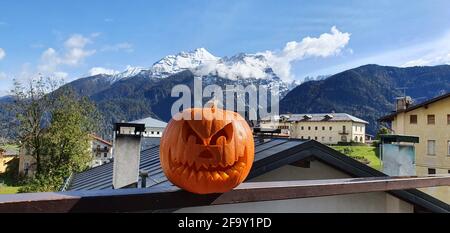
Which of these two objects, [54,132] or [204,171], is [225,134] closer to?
[204,171]

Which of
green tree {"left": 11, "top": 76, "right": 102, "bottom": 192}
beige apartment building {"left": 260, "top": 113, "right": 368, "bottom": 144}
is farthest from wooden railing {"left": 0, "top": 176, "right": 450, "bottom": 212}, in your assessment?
beige apartment building {"left": 260, "top": 113, "right": 368, "bottom": 144}

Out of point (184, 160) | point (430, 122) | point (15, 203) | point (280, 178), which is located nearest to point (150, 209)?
point (184, 160)

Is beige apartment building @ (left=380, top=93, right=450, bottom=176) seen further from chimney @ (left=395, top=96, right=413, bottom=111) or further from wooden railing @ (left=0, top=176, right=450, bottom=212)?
wooden railing @ (left=0, top=176, right=450, bottom=212)

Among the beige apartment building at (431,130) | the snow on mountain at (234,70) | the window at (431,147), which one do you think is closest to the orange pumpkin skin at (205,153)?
the snow on mountain at (234,70)

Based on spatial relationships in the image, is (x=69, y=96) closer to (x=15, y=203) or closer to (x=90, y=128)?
(x=90, y=128)

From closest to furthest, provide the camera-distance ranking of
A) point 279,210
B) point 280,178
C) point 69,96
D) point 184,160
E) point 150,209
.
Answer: point 150,209, point 184,160, point 279,210, point 280,178, point 69,96

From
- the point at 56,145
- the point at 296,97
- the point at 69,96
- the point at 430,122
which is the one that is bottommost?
the point at 56,145

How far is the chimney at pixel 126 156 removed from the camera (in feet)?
13.6

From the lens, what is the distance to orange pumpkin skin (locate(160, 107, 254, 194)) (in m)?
1.57

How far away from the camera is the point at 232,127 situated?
1716mm

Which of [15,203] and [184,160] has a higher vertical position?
[184,160]

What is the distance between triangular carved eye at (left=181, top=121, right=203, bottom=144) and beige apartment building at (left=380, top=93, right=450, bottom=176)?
3123 centimetres

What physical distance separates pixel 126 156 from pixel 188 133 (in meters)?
2.70
